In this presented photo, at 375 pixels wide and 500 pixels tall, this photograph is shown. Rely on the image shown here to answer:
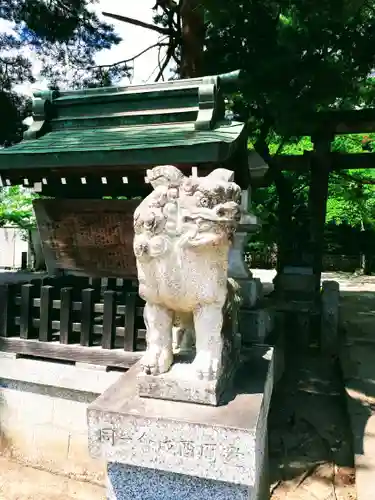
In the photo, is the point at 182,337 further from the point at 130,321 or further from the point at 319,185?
the point at 319,185

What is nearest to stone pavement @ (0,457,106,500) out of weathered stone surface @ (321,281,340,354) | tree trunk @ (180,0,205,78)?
weathered stone surface @ (321,281,340,354)

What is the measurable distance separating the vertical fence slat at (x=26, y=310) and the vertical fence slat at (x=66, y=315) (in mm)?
356

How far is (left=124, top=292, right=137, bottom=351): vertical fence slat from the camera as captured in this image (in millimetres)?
3803

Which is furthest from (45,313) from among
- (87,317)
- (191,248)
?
(191,248)

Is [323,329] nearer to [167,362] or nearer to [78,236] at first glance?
[78,236]

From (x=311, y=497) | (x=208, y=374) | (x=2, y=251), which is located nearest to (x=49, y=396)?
(x=208, y=374)

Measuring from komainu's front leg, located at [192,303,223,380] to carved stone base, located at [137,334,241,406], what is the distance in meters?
0.05

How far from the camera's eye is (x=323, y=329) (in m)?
6.20

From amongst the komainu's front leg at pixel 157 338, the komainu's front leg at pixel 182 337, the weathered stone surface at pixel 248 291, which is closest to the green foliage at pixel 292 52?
the weathered stone surface at pixel 248 291

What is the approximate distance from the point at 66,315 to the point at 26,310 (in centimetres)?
43

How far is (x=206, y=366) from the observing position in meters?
2.53

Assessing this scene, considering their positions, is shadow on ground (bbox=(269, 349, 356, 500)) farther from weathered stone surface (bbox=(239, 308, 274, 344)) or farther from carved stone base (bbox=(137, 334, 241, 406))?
carved stone base (bbox=(137, 334, 241, 406))

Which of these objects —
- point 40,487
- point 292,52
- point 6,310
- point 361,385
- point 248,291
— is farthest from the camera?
point 292,52

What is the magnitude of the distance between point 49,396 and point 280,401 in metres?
2.31
